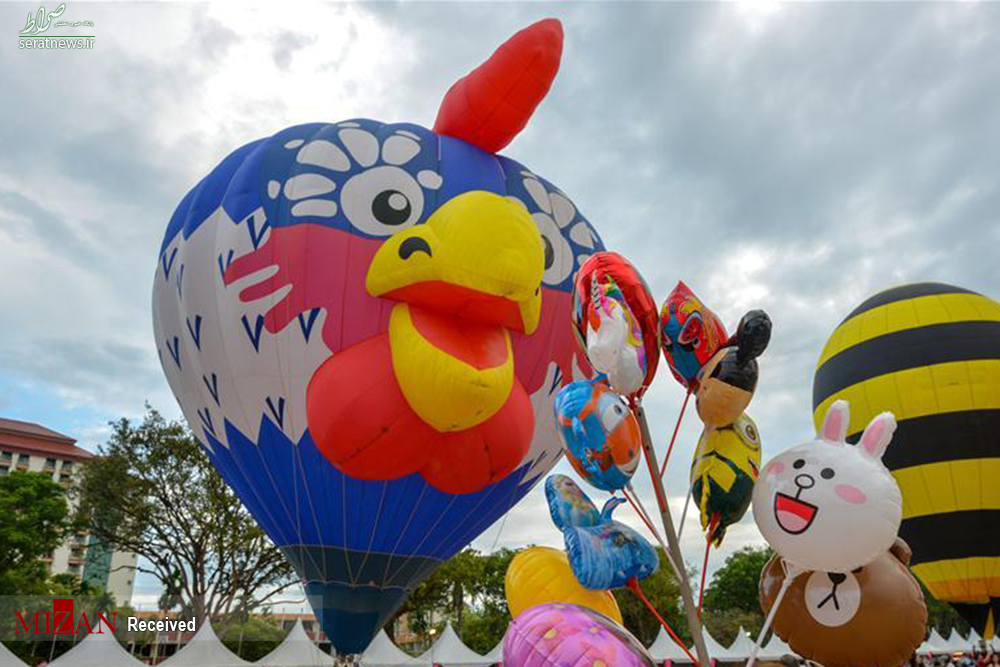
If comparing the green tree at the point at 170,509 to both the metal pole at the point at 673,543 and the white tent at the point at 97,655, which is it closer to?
the white tent at the point at 97,655

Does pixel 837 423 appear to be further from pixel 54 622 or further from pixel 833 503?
pixel 54 622

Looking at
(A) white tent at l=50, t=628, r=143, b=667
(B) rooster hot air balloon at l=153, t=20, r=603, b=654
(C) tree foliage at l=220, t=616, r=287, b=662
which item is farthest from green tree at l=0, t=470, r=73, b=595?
(B) rooster hot air balloon at l=153, t=20, r=603, b=654

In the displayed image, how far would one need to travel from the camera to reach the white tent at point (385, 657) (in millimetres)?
19344

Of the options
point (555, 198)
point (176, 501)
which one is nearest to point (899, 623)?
point (555, 198)

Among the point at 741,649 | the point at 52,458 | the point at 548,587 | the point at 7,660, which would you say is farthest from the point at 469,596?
the point at 52,458

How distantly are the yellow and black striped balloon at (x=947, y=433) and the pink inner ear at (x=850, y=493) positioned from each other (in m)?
8.49

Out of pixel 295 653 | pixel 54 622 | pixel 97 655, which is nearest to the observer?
pixel 97 655

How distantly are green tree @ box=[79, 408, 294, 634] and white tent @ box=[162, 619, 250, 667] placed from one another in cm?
630

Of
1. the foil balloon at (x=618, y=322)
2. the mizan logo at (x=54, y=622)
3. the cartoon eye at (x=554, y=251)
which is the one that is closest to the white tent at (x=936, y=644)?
the cartoon eye at (x=554, y=251)

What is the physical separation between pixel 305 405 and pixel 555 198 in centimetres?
477

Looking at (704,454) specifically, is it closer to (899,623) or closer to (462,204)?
(899,623)

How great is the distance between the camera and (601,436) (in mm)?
4277

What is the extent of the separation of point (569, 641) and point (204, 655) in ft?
50.6

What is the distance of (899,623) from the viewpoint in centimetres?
411
